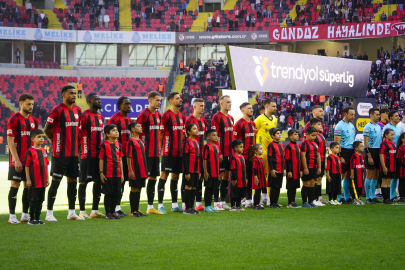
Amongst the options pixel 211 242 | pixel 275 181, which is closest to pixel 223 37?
pixel 275 181

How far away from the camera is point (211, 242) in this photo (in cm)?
652

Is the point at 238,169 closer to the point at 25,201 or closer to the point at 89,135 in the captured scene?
the point at 89,135

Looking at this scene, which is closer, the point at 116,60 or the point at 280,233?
the point at 280,233

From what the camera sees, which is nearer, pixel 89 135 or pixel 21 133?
pixel 21 133

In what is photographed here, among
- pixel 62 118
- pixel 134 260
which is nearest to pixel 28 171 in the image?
pixel 62 118

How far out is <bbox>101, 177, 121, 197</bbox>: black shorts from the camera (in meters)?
8.73

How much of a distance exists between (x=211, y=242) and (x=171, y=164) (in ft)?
11.4

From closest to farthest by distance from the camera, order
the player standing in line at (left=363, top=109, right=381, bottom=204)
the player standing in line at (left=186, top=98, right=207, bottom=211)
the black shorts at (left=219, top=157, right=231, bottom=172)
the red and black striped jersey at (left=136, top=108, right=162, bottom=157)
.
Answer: the red and black striped jersey at (left=136, top=108, right=162, bottom=157) → the player standing in line at (left=186, top=98, right=207, bottom=211) → the black shorts at (left=219, top=157, right=231, bottom=172) → the player standing in line at (left=363, top=109, right=381, bottom=204)

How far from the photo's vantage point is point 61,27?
42094 mm

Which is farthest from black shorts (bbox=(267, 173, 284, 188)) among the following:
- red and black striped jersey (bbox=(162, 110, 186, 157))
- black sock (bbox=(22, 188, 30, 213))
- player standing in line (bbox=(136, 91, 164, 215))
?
black sock (bbox=(22, 188, 30, 213))

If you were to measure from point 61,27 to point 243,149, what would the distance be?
34808 millimetres

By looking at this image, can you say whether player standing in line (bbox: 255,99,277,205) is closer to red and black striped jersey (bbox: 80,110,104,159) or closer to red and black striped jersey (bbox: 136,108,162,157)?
red and black striped jersey (bbox: 136,108,162,157)

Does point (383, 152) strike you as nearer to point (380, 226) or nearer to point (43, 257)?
point (380, 226)

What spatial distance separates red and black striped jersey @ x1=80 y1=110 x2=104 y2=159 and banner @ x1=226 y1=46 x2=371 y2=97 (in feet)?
12.2
